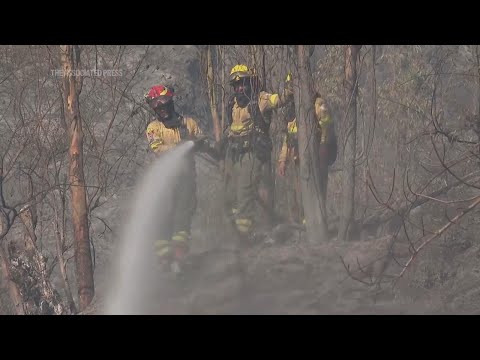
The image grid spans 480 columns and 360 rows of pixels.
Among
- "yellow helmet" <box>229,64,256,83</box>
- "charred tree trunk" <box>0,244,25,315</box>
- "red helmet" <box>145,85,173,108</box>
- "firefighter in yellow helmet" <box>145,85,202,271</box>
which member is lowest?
"charred tree trunk" <box>0,244,25,315</box>

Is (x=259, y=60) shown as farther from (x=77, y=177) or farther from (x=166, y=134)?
(x=77, y=177)

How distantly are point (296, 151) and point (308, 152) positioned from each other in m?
0.52

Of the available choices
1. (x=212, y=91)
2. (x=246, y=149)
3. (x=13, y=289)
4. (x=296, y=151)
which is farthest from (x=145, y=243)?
(x=212, y=91)

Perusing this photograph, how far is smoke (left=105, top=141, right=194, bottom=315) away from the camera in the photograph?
11906mm

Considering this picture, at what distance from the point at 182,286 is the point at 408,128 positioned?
729cm

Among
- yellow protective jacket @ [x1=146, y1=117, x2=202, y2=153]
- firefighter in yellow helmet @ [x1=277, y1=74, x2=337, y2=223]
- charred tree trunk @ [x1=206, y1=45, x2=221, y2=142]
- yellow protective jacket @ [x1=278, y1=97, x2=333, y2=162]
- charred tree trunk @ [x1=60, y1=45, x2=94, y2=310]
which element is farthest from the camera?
charred tree trunk @ [x1=206, y1=45, x2=221, y2=142]

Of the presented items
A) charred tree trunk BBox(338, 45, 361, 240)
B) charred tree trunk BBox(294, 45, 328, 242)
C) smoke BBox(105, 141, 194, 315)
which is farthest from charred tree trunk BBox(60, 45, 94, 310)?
charred tree trunk BBox(338, 45, 361, 240)

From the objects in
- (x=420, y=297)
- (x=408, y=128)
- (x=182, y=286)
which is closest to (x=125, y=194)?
(x=408, y=128)

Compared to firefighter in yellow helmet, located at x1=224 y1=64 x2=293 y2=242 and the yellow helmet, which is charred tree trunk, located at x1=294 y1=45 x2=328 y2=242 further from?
the yellow helmet

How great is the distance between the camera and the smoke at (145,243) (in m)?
11.9

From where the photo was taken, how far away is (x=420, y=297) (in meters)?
11.1

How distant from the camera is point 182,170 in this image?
12.6 meters

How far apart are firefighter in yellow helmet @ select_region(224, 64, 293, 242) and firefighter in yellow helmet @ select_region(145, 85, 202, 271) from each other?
20.5 inches

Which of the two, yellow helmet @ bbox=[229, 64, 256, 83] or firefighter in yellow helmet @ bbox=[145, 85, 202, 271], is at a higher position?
yellow helmet @ bbox=[229, 64, 256, 83]
